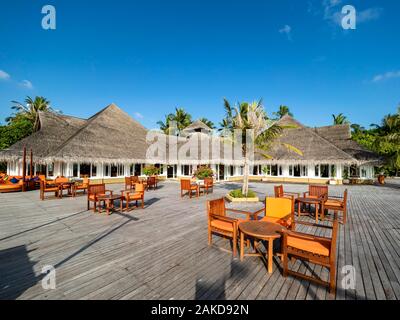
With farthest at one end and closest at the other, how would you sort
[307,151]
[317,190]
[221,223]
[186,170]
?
[186,170] < [307,151] < [317,190] < [221,223]

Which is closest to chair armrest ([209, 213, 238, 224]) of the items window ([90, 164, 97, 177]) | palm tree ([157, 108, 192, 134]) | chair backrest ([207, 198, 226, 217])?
chair backrest ([207, 198, 226, 217])

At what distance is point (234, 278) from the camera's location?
3.20 m

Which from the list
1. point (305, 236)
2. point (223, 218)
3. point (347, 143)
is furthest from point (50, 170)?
point (347, 143)

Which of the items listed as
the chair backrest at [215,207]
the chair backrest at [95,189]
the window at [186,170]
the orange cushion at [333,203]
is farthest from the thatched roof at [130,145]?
the chair backrest at [215,207]

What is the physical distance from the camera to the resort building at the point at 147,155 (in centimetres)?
1908

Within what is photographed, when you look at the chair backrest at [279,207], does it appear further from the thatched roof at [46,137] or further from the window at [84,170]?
the thatched roof at [46,137]

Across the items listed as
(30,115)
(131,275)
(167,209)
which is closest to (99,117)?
(30,115)

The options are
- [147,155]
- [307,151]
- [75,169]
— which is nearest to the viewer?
[75,169]

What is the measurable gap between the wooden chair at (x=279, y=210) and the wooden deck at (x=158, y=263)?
1110 millimetres

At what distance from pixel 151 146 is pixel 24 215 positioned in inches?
789

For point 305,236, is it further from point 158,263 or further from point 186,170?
point 186,170

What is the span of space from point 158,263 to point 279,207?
329cm

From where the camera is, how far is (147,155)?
80.8 feet

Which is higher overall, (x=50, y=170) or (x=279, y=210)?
(x=50, y=170)
